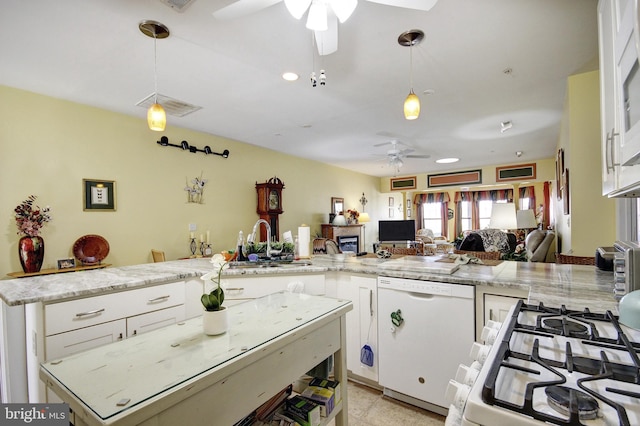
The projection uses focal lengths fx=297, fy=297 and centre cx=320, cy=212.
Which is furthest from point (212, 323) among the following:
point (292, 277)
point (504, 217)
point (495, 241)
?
point (495, 241)

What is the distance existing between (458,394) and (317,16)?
5.50 feet

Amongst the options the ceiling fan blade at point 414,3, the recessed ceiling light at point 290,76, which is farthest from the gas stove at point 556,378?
the recessed ceiling light at point 290,76

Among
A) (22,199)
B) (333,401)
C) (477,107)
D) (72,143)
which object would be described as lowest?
(333,401)

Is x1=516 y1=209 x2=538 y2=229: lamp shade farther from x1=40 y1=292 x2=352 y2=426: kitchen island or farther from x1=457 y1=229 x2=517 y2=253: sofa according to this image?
x1=40 y1=292 x2=352 y2=426: kitchen island

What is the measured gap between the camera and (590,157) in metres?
2.62

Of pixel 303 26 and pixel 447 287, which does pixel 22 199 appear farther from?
pixel 447 287

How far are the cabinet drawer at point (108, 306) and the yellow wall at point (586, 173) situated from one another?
3430 millimetres

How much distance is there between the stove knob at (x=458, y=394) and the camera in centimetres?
73

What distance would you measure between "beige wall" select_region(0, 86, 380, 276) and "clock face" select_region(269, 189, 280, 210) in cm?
33

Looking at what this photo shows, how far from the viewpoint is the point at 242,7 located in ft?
4.87

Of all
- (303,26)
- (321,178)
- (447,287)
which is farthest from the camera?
(321,178)

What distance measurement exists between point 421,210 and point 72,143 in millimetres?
8854

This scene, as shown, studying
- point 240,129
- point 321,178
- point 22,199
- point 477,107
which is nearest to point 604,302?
point 477,107

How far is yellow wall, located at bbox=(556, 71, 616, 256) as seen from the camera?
260cm
